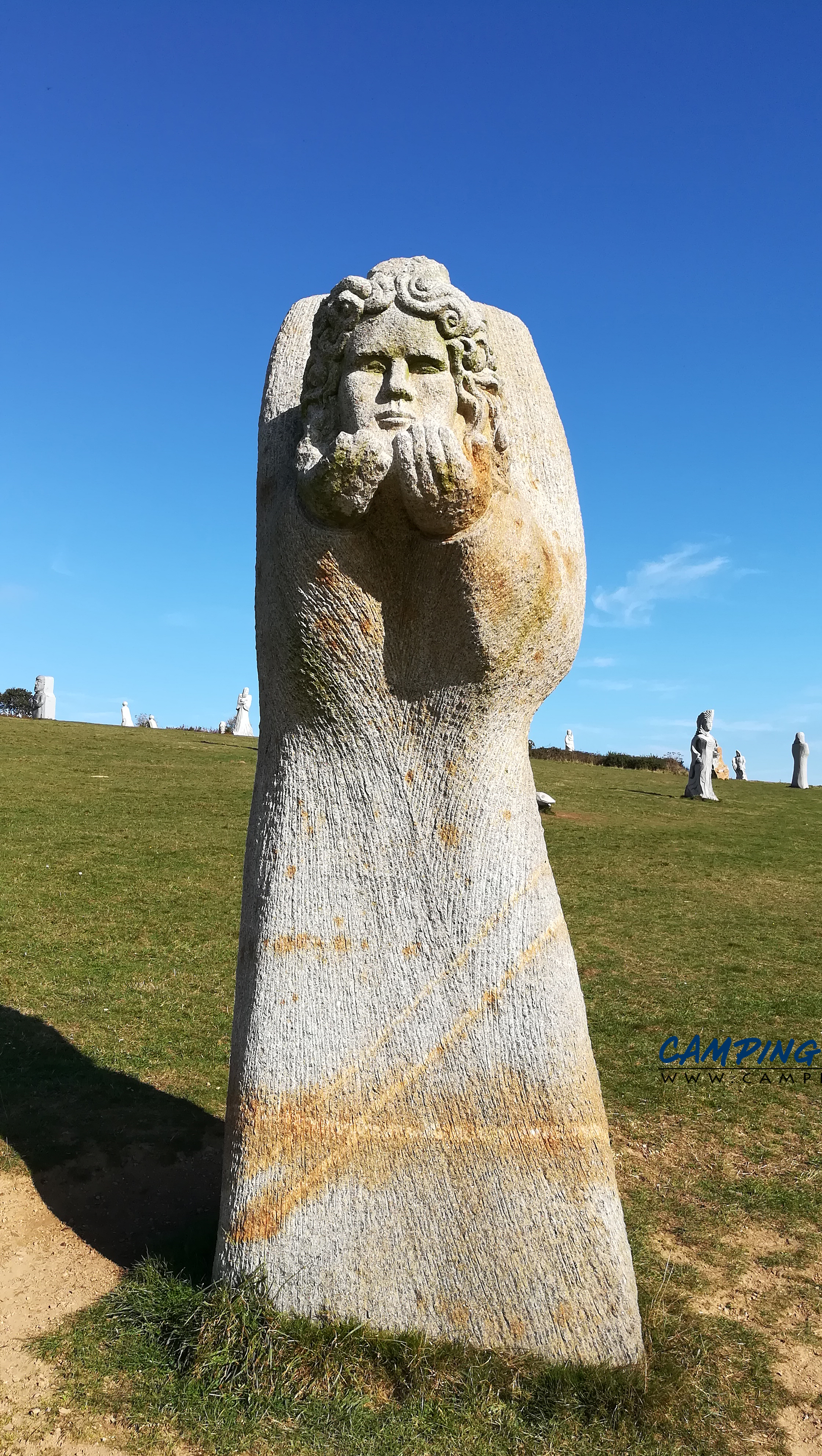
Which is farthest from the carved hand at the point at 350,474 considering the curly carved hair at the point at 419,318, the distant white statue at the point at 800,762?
the distant white statue at the point at 800,762

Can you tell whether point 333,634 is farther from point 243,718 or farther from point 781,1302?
point 243,718

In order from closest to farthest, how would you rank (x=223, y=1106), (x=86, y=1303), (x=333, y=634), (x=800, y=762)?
(x=333, y=634) → (x=86, y=1303) → (x=223, y=1106) → (x=800, y=762)

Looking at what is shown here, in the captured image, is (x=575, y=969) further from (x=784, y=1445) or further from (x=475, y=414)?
(x=475, y=414)

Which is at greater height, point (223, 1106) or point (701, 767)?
point (701, 767)

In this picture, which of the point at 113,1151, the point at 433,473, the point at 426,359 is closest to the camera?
the point at 433,473

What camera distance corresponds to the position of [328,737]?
276 centimetres

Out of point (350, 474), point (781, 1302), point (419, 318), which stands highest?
point (419, 318)

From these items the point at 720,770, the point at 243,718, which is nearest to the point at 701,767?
the point at 720,770

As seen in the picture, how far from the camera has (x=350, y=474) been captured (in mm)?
2422

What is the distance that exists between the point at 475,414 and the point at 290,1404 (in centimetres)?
265

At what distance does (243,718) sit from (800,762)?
15.5 metres

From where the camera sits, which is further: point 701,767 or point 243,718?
point 243,718

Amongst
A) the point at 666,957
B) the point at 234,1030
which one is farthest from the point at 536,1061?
the point at 666,957

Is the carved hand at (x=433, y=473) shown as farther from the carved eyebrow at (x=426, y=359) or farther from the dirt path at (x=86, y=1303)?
the dirt path at (x=86, y=1303)
